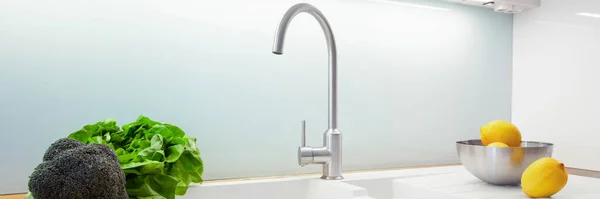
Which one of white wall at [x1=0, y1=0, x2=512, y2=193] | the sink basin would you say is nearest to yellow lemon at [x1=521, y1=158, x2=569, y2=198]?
the sink basin

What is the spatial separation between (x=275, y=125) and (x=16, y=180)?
573 mm

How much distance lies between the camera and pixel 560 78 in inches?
59.1

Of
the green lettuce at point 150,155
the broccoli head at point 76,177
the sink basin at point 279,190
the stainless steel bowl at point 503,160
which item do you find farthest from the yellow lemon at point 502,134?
the broccoli head at point 76,177

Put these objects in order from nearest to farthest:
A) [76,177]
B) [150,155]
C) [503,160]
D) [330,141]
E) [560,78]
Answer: [76,177] < [150,155] < [503,160] < [330,141] < [560,78]

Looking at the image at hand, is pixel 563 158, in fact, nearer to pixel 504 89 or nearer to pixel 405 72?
pixel 504 89

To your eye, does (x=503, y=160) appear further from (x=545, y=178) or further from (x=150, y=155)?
(x=150, y=155)

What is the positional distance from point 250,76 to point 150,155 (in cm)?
41

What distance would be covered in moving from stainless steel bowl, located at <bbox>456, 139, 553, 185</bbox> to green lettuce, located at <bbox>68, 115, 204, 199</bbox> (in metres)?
0.59

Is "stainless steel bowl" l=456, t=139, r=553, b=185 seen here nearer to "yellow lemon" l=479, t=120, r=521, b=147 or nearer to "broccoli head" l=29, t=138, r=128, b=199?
"yellow lemon" l=479, t=120, r=521, b=147

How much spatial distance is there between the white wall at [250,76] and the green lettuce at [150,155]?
0.48ft

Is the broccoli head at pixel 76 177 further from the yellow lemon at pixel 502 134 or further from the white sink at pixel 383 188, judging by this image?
the yellow lemon at pixel 502 134

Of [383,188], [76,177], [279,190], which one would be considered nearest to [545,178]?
[383,188]

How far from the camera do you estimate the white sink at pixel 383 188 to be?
41.7 inches

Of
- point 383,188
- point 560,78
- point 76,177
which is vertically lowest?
point 383,188
